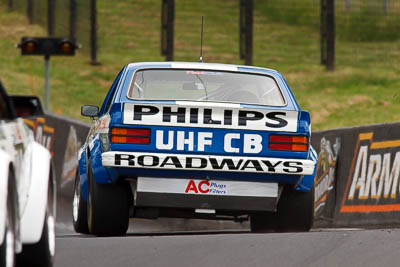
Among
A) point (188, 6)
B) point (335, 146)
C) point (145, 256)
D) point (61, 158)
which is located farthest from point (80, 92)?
point (145, 256)

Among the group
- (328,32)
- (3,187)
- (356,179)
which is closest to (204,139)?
(356,179)

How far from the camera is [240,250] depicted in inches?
316

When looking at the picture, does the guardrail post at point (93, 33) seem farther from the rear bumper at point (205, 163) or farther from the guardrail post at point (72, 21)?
the rear bumper at point (205, 163)

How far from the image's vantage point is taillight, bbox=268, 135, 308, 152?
31.6ft

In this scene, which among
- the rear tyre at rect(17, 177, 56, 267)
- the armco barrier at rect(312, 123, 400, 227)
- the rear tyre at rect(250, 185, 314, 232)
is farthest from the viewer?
the armco barrier at rect(312, 123, 400, 227)

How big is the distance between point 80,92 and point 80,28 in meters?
6.35

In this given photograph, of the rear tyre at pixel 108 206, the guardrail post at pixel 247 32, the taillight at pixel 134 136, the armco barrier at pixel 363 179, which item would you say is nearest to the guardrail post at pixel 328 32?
the guardrail post at pixel 247 32

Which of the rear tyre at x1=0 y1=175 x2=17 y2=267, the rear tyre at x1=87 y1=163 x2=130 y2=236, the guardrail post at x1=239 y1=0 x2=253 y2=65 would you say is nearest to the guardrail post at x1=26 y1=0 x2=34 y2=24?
the guardrail post at x1=239 y1=0 x2=253 y2=65

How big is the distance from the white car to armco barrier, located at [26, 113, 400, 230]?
527cm

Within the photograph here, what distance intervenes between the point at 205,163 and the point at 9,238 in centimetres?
407

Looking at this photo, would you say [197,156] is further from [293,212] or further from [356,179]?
[356,179]

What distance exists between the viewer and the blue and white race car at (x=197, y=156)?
9547mm

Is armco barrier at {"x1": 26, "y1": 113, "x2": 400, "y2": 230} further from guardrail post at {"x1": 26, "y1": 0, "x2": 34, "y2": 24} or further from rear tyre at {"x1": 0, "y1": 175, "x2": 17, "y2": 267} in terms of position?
guardrail post at {"x1": 26, "y1": 0, "x2": 34, "y2": 24}

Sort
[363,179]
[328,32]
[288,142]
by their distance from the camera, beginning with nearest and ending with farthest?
[288,142], [363,179], [328,32]
